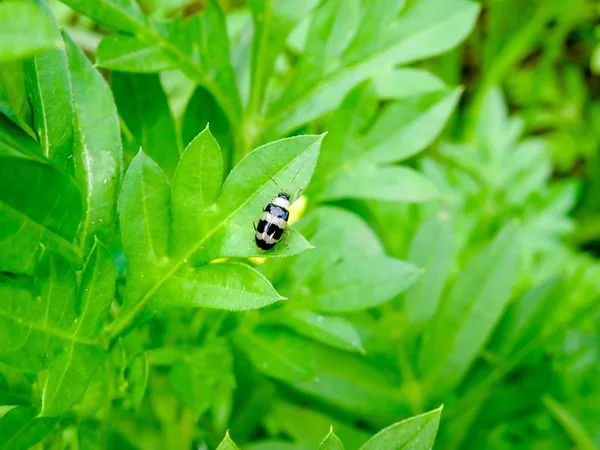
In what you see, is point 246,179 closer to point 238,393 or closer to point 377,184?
point 377,184

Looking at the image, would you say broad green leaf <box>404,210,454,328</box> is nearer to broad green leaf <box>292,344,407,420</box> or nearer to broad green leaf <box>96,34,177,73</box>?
broad green leaf <box>292,344,407,420</box>

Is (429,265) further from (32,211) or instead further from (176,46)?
(32,211)

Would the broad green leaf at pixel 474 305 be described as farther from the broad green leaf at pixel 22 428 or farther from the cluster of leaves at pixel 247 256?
the broad green leaf at pixel 22 428

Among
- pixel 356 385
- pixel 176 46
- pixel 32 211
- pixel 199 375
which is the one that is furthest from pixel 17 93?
pixel 356 385

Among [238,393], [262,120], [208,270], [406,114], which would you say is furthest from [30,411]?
[406,114]

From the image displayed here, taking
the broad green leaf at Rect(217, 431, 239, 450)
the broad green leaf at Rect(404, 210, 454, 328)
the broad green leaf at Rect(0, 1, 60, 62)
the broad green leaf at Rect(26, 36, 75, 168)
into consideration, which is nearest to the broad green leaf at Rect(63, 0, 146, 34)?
the broad green leaf at Rect(26, 36, 75, 168)
